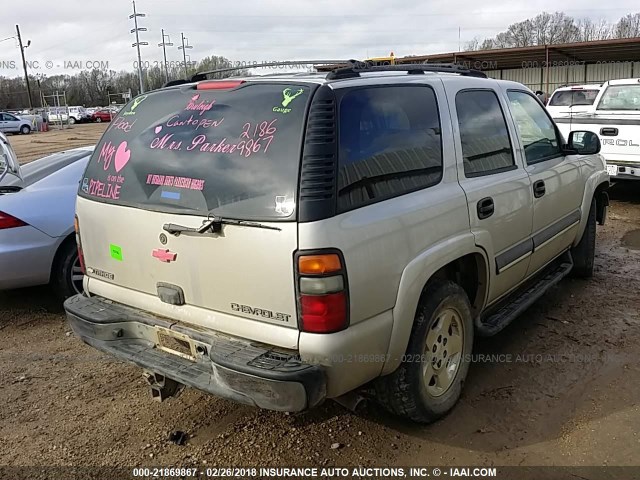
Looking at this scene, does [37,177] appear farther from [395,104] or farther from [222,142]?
[395,104]

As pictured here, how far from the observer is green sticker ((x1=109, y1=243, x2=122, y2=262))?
3.06 m

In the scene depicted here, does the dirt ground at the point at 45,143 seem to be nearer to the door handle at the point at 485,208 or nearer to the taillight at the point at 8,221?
the taillight at the point at 8,221

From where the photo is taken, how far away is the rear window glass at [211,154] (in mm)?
2498

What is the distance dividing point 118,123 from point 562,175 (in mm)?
3312

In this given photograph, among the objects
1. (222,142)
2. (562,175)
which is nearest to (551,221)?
(562,175)

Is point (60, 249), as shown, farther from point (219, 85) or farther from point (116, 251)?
point (219, 85)

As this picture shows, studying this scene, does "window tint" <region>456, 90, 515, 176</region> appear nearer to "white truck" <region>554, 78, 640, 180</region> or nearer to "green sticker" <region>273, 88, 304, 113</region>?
"green sticker" <region>273, 88, 304, 113</region>

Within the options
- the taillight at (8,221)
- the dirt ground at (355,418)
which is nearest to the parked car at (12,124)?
the taillight at (8,221)

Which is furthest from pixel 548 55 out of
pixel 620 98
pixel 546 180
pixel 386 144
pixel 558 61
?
pixel 386 144

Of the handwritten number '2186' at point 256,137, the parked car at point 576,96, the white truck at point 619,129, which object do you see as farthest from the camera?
the parked car at point 576,96

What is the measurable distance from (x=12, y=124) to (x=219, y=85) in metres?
41.2

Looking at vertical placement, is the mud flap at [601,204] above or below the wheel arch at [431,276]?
below

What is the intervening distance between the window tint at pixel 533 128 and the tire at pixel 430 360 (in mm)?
1456

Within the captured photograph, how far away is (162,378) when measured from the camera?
120 inches
